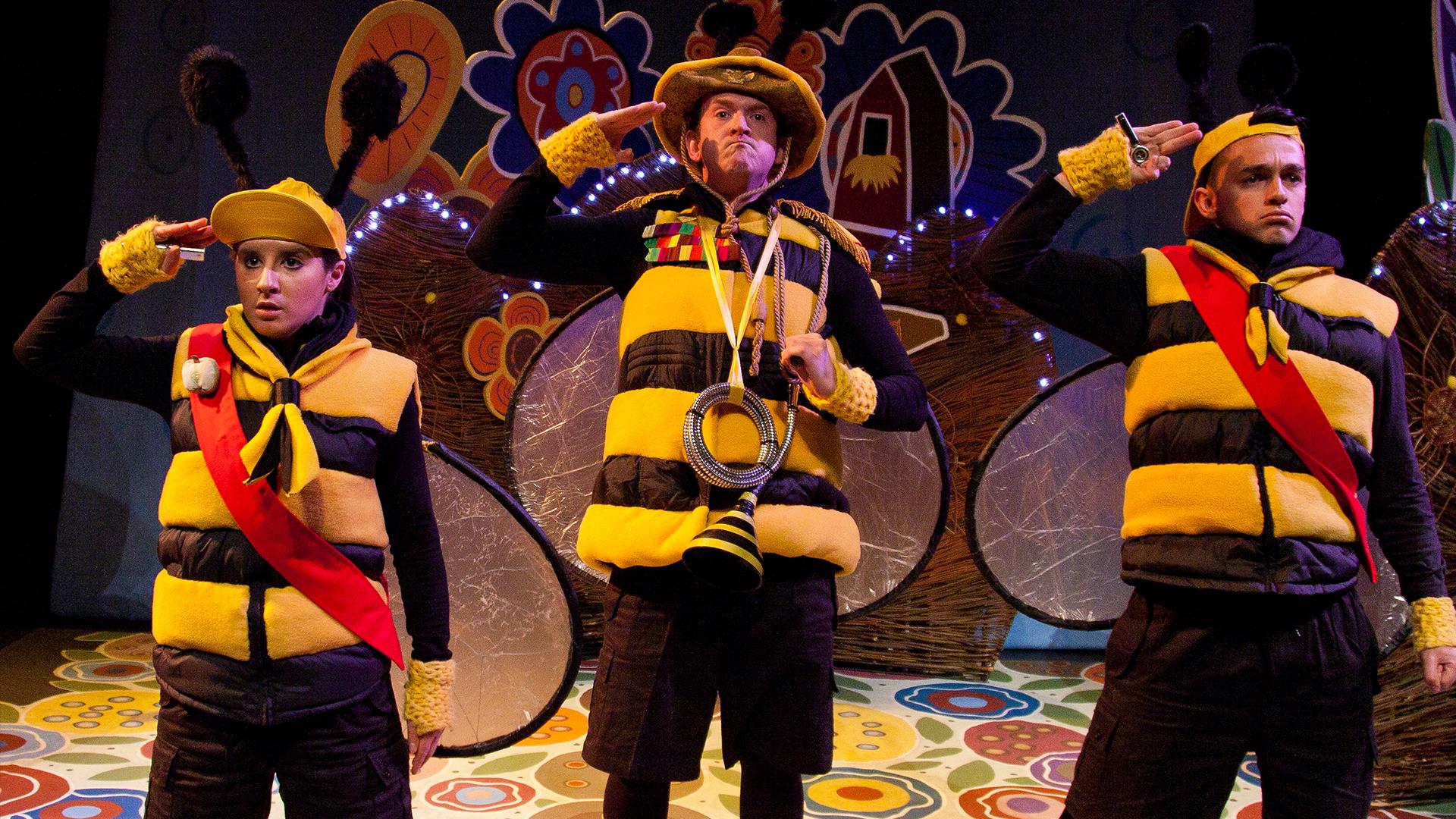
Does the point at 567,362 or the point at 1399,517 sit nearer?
the point at 1399,517

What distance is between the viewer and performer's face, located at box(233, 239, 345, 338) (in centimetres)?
159

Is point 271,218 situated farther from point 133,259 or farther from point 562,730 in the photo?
point 562,730

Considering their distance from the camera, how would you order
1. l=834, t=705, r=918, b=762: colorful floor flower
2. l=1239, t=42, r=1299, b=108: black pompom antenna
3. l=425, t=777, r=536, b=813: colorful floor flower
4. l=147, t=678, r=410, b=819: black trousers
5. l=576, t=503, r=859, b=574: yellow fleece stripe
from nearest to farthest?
l=147, t=678, r=410, b=819: black trousers < l=576, t=503, r=859, b=574: yellow fleece stripe < l=1239, t=42, r=1299, b=108: black pompom antenna < l=425, t=777, r=536, b=813: colorful floor flower < l=834, t=705, r=918, b=762: colorful floor flower

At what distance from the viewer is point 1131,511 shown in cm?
179

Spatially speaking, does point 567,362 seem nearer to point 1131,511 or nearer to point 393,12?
point 1131,511

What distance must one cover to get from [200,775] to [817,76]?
140 inches

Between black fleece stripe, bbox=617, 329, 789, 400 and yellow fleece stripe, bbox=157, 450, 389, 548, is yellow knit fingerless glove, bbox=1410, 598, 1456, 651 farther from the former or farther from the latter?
yellow fleece stripe, bbox=157, 450, 389, 548

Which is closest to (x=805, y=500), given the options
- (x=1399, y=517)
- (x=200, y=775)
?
(x=200, y=775)

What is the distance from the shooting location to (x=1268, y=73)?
195 cm

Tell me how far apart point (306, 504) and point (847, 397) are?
2.83ft

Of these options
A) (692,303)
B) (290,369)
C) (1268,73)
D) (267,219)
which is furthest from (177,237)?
(1268,73)

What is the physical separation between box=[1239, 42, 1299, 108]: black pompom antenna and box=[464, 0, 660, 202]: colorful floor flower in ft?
8.68

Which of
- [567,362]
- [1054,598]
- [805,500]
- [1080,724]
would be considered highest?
[567,362]

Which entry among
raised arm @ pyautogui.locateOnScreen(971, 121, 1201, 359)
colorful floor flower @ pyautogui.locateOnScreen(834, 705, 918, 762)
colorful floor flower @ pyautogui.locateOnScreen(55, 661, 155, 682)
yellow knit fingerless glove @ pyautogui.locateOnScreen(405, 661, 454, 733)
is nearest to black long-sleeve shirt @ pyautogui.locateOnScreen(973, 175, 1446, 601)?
raised arm @ pyautogui.locateOnScreen(971, 121, 1201, 359)
